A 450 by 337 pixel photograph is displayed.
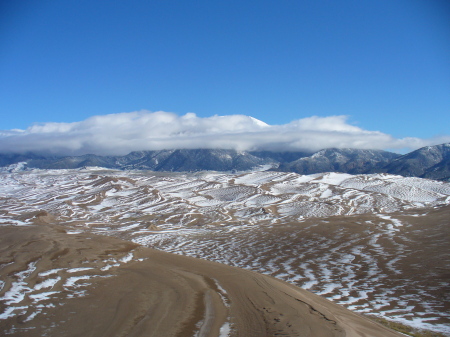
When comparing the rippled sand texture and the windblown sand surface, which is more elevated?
the windblown sand surface

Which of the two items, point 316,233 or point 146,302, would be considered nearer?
point 146,302

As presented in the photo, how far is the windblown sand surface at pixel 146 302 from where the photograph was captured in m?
12.0

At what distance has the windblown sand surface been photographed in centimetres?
1202

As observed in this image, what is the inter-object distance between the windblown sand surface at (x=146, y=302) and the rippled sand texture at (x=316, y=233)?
7843 millimetres

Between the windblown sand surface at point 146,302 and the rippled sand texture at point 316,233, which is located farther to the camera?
the rippled sand texture at point 316,233

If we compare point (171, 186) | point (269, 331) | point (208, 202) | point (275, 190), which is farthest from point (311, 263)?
point (171, 186)

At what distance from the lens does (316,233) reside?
56.5 m

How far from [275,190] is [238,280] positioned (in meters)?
138

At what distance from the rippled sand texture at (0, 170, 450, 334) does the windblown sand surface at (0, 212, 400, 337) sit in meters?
7.84

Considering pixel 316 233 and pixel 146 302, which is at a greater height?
pixel 146 302

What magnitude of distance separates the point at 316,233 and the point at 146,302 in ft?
153

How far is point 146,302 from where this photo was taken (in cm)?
1475

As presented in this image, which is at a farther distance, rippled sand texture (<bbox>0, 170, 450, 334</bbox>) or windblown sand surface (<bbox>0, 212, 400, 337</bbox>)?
rippled sand texture (<bbox>0, 170, 450, 334</bbox>)

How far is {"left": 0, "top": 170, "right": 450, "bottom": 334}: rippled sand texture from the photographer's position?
25.1 metres
